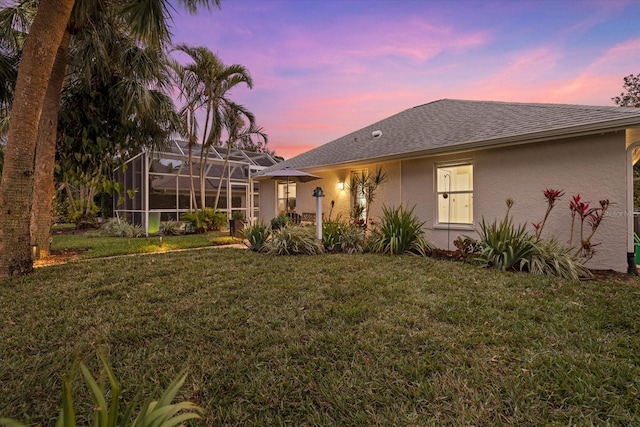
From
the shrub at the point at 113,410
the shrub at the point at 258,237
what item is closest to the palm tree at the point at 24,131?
the shrub at the point at 258,237

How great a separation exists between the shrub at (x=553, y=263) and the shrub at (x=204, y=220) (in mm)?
12076

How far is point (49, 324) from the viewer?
3412mm

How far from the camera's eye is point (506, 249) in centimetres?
567

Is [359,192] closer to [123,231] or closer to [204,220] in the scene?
[204,220]

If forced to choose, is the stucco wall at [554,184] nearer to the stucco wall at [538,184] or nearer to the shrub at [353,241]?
the stucco wall at [538,184]

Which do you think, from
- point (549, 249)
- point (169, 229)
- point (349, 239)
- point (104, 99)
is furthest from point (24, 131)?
point (549, 249)

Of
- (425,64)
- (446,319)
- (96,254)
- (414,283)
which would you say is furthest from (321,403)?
(425,64)

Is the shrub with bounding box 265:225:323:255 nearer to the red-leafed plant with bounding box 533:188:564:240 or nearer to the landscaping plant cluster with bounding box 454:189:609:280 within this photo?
the landscaping plant cluster with bounding box 454:189:609:280

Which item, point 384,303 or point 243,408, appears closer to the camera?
point 243,408

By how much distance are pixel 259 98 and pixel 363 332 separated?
15852mm

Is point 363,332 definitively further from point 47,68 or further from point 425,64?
point 425,64

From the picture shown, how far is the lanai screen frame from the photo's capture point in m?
13.7

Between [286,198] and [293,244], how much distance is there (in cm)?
592

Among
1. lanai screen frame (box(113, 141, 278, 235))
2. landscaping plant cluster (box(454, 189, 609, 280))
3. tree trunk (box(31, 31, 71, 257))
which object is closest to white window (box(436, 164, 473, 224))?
landscaping plant cluster (box(454, 189, 609, 280))
